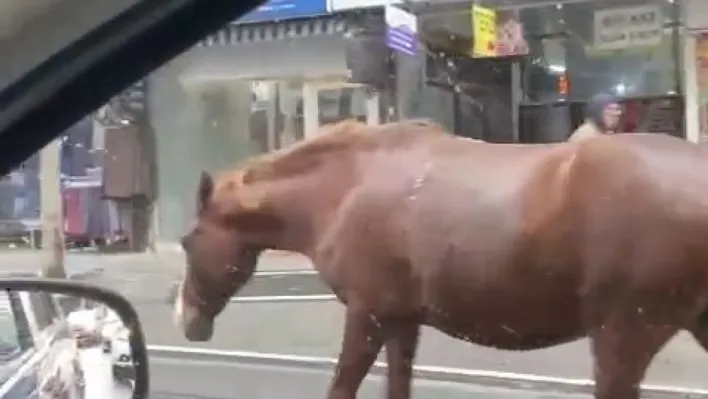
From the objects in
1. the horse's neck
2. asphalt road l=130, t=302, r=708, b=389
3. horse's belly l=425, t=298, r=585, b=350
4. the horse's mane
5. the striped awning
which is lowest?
asphalt road l=130, t=302, r=708, b=389

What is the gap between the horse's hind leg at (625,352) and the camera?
137 cm

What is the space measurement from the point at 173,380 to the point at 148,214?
1.85 feet

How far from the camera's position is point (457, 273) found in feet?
4.72

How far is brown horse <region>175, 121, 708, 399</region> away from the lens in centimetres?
136

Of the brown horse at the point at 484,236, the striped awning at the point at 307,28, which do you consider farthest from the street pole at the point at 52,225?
the brown horse at the point at 484,236

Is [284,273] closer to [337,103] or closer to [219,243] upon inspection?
[219,243]

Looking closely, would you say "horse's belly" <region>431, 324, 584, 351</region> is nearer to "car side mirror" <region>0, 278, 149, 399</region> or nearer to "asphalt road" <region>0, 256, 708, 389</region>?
"asphalt road" <region>0, 256, 708, 389</region>

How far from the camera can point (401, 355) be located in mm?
1616

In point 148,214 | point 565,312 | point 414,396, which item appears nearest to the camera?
point 565,312

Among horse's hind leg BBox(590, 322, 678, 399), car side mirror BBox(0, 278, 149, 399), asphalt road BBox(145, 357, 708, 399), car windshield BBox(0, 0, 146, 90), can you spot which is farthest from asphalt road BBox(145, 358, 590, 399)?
car windshield BBox(0, 0, 146, 90)

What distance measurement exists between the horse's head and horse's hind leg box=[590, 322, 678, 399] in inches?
20.2

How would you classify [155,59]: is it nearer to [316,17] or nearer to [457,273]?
[457,273]

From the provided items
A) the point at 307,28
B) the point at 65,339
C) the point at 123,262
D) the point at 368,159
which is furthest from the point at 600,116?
the point at 307,28

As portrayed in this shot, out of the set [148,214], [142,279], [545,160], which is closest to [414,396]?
[545,160]
